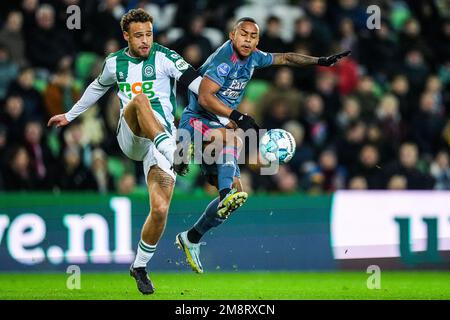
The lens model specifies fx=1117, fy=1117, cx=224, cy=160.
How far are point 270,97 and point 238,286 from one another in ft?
12.4

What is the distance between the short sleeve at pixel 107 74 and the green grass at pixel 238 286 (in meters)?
2.12

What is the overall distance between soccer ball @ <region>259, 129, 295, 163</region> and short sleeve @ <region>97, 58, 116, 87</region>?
5.27ft

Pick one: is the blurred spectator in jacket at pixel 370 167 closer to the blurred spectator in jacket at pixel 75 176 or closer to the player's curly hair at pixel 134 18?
the blurred spectator in jacket at pixel 75 176

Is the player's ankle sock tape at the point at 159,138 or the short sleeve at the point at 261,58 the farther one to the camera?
the short sleeve at the point at 261,58

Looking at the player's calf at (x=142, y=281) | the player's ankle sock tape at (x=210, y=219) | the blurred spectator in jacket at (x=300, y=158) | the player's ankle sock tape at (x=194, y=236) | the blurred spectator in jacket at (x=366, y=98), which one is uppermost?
the blurred spectator in jacket at (x=366, y=98)

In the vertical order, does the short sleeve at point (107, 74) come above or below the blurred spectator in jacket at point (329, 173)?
above

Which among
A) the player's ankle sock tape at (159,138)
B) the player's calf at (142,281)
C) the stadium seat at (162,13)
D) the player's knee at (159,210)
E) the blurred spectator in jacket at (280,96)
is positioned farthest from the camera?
the stadium seat at (162,13)

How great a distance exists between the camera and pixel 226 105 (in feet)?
35.1

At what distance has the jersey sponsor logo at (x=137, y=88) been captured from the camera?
10.9m

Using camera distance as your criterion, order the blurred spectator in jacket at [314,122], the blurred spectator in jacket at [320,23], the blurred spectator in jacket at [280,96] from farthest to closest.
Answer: the blurred spectator in jacket at [320,23] < the blurred spectator in jacket at [314,122] < the blurred spectator in jacket at [280,96]

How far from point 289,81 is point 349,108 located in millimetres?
1057

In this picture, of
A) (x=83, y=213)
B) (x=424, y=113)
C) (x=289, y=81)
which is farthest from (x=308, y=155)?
(x=83, y=213)

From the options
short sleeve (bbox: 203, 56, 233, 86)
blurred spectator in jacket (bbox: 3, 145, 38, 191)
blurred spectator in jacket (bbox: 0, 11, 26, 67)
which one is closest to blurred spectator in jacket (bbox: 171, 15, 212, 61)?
blurred spectator in jacket (bbox: 0, 11, 26, 67)

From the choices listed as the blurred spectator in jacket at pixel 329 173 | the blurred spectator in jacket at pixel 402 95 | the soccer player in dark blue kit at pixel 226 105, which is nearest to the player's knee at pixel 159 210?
the soccer player in dark blue kit at pixel 226 105
